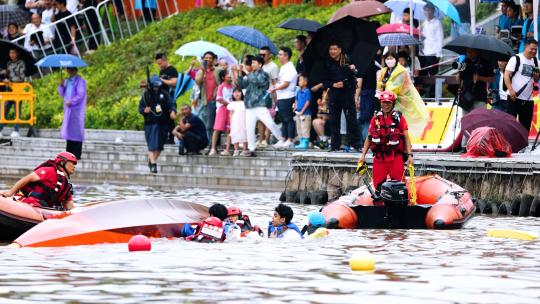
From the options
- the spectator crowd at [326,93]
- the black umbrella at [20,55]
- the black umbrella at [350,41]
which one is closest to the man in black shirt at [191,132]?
the spectator crowd at [326,93]

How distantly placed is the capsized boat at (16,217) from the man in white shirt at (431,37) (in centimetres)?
1218

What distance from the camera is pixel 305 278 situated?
14000mm

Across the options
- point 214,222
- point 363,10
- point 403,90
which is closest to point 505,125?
point 403,90

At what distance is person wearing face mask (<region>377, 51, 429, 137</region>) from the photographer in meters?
23.6

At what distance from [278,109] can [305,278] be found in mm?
13985

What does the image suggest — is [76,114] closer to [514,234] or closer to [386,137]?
[386,137]

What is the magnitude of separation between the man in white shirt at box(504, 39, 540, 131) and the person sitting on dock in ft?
15.3

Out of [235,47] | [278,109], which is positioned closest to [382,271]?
[278,109]

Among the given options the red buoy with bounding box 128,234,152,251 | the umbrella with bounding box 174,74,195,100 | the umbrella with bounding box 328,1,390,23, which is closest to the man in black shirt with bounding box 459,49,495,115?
the umbrella with bounding box 328,1,390,23

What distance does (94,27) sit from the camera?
39.9 m

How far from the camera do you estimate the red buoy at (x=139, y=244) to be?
659 inches

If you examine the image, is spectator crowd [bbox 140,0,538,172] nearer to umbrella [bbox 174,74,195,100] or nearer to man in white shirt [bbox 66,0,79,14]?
umbrella [bbox 174,74,195,100]

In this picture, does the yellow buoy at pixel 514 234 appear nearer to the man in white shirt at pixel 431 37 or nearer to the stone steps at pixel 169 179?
the stone steps at pixel 169 179

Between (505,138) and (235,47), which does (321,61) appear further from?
(235,47)
